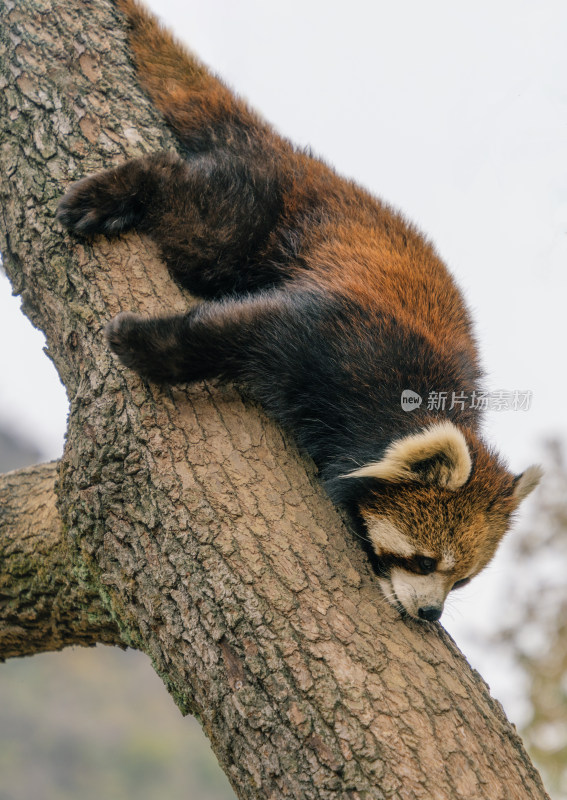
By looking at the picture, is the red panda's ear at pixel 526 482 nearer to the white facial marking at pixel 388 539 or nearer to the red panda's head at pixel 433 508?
the red panda's head at pixel 433 508

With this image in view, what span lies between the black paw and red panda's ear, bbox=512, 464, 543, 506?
209 cm

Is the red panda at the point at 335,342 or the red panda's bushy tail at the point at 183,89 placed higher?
the red panda's bushy tail at the point at 183,89

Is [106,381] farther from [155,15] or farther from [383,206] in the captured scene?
[155,15]

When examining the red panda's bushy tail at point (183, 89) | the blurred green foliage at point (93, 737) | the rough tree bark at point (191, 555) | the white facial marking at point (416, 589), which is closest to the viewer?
the rough tree bark at point (191, 555)

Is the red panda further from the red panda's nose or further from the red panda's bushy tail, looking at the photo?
the red panda's bushy tail

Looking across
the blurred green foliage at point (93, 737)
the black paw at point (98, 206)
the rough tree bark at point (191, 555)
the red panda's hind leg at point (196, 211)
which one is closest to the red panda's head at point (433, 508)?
the rough tree bark at point (191, 555)

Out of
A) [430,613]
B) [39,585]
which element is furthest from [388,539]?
[39,585]

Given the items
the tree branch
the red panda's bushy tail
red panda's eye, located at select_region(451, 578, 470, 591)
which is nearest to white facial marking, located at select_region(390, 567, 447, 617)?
red panda's eye, located at select_region(451, 578, 470, 591)

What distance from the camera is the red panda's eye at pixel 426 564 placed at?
9.06ft

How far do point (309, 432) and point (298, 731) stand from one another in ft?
3.74

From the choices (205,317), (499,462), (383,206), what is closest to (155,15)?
(383,206)

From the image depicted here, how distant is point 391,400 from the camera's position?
8.92 feet

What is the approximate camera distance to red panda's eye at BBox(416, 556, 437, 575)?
109 inches

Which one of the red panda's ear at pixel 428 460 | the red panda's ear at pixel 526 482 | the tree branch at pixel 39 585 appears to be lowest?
the tree branch at pixel 39 585
